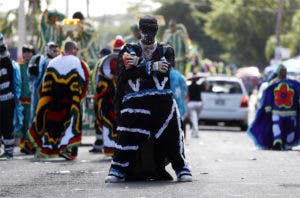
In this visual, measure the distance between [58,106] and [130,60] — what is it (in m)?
5.08

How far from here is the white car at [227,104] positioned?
3419 centimetres

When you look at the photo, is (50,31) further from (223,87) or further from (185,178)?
(185,178)

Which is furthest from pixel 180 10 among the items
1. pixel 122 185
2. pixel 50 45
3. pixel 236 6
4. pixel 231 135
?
pixel 122 185

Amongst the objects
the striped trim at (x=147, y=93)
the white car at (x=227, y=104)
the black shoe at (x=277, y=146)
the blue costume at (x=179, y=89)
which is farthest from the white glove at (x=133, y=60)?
the white car at (x=227, y=104)

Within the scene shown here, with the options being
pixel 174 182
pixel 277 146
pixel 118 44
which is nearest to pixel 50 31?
pixel 277 146

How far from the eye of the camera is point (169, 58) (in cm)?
1416

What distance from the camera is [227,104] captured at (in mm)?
34219

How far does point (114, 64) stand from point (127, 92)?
220 inches

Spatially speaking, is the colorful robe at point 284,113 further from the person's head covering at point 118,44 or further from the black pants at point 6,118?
A: the black pants at point 6,118

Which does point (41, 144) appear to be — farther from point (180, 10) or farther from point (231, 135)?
point (180, 10)

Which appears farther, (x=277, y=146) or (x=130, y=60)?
(x=277, y=146)

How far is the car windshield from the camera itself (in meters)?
34.5

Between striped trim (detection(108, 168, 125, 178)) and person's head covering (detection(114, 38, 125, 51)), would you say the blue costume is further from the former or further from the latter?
striped trim (detection(108, 168, 125, 178))

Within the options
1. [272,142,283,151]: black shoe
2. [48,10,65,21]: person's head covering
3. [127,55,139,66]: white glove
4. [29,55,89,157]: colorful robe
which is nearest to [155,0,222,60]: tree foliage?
[48,10,65,21]: person's head covering
